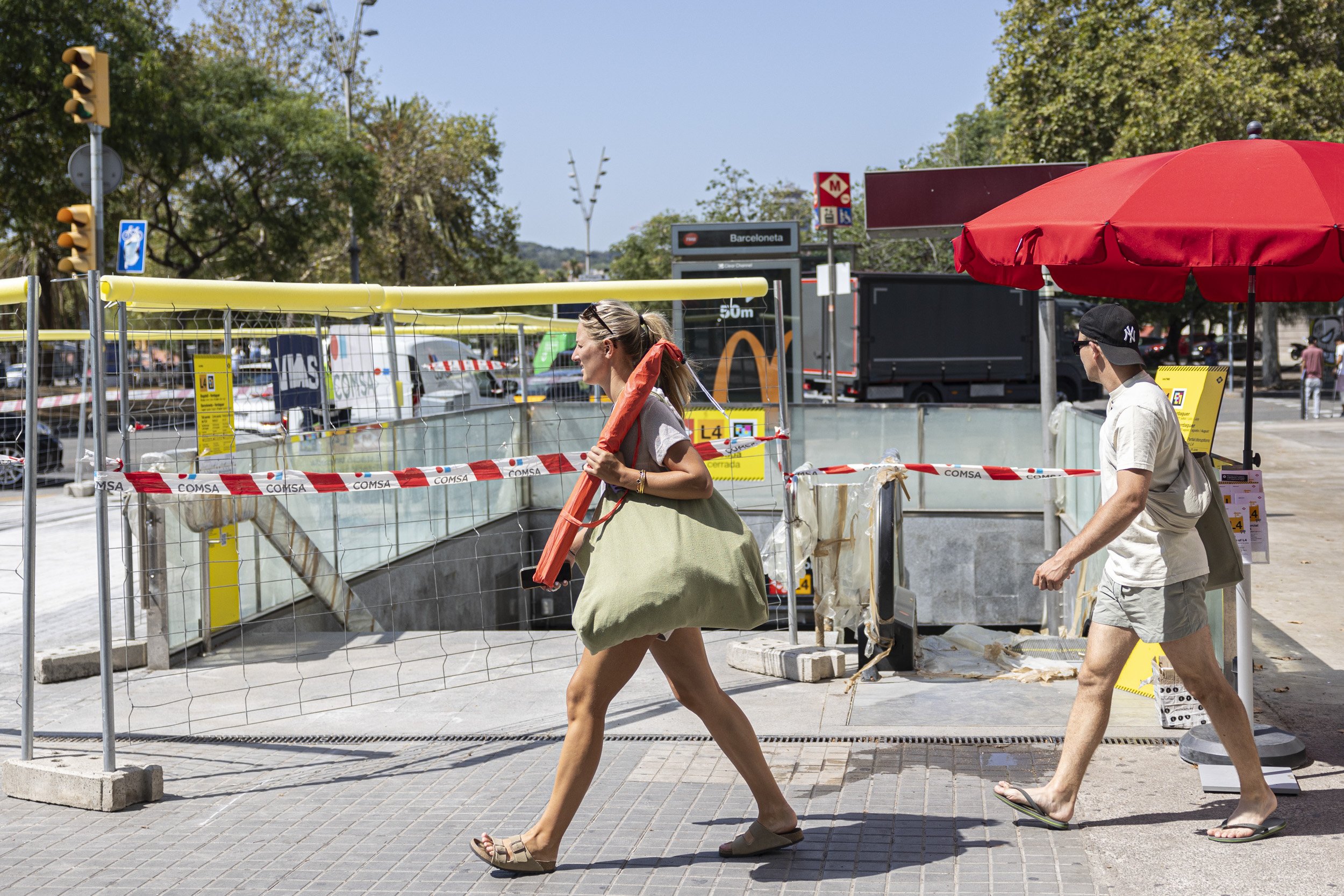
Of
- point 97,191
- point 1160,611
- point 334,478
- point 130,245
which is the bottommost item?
point 1160,611

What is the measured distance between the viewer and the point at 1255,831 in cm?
395

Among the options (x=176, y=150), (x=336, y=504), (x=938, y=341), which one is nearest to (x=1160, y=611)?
(x=336, y=504)

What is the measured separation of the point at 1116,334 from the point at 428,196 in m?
39.2

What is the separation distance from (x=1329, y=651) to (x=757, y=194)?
150 ft

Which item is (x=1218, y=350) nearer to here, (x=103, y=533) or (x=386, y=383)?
(x=386, y=383)

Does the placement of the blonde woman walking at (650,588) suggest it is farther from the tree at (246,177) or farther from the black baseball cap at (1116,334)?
the tree at (246,177)

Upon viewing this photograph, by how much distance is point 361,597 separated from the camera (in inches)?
336

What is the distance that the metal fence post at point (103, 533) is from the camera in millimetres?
4566

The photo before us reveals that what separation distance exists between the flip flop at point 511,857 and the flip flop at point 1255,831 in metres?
2.11

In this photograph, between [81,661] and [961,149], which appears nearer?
[81,661]

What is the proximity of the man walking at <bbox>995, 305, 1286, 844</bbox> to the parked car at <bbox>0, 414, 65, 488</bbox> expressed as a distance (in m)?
4.09

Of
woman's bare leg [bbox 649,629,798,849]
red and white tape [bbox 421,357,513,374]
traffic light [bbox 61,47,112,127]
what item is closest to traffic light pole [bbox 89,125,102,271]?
traffic light [bbox 61,47,112,127]

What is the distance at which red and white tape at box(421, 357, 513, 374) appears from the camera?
13.0 metres

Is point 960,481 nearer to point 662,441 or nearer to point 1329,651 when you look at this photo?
point 1329,651
